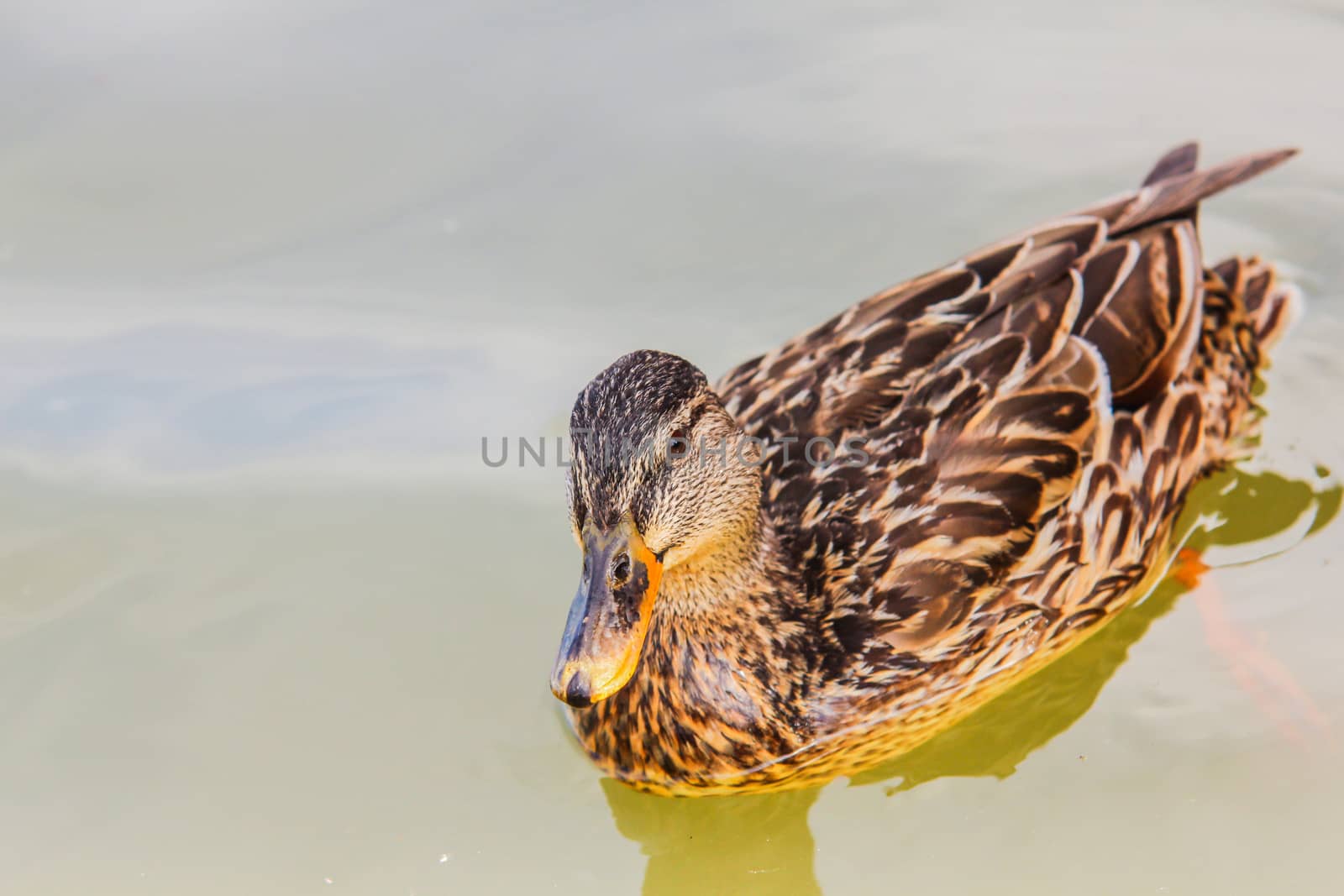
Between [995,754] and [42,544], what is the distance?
358cm

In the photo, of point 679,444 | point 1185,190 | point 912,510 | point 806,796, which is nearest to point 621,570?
point 679,444

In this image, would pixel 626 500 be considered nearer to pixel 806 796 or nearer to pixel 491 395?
pixel 806 796

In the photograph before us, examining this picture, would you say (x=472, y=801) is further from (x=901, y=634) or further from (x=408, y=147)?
(x=408, y=147)

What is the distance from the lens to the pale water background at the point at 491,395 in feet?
13.9

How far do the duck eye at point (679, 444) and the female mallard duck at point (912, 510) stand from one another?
0.02 meters

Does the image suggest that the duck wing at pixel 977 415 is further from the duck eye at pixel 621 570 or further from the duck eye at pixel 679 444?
the duck eye at pixel 621 570

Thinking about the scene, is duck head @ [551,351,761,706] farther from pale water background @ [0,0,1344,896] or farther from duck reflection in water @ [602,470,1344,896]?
pale water background @ [0,0,1344,896]

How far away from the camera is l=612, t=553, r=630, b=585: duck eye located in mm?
3543

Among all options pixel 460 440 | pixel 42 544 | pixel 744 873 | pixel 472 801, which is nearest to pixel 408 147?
pixel 460 440

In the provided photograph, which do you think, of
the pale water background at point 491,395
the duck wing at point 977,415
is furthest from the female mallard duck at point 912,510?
the pale water background at point 491,395

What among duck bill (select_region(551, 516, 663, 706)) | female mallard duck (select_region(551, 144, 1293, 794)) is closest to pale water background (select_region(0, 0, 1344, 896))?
female mallard duck (select_region(551, 144, 1293, 794))

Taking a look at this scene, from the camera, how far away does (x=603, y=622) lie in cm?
353

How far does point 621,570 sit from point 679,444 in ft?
1.23

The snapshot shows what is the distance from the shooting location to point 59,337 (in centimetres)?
599
